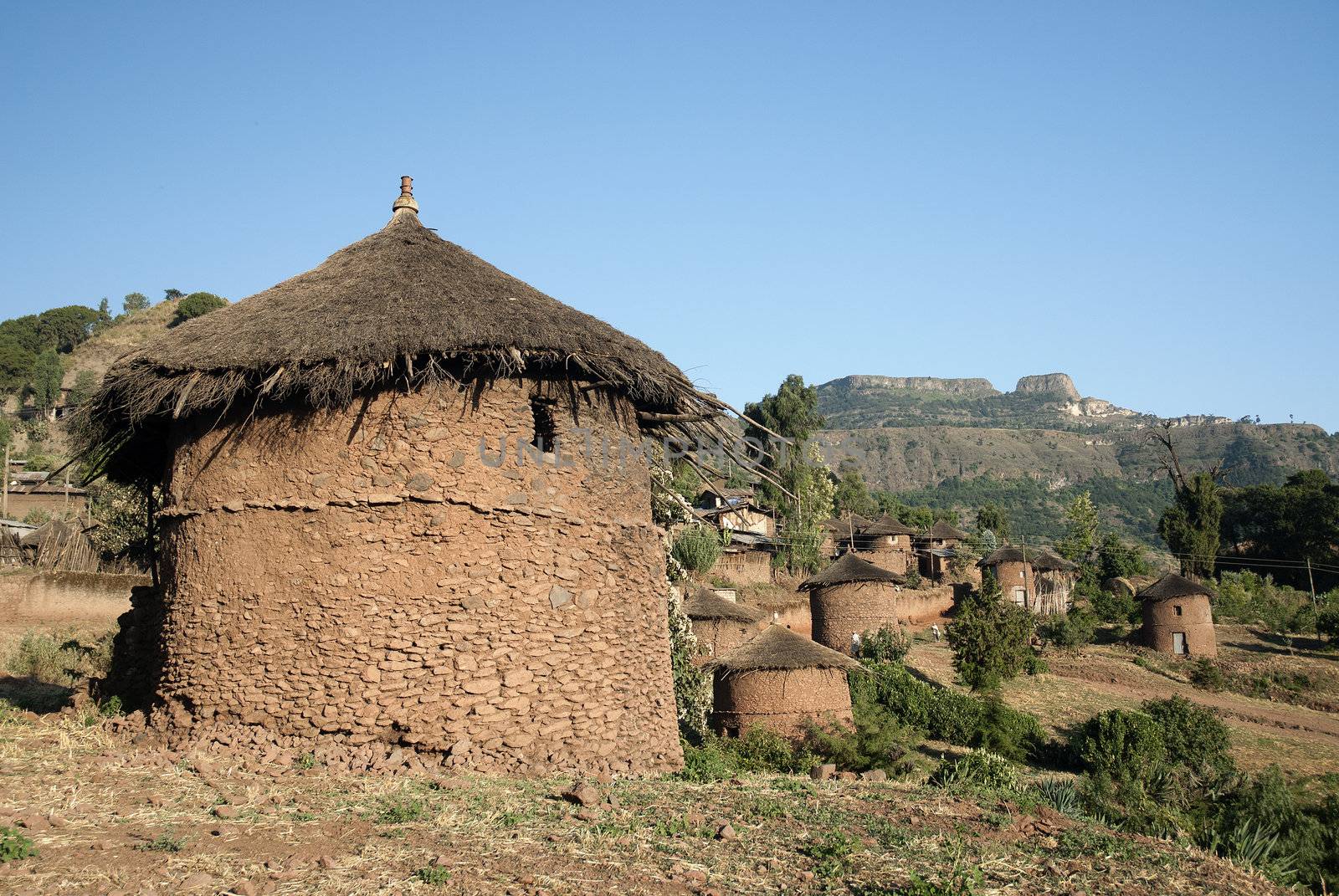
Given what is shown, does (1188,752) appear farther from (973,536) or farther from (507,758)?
(973,536)

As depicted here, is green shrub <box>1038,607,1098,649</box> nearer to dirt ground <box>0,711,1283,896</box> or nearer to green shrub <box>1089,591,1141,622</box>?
green shrub <box>1089,591,1141,622</box>

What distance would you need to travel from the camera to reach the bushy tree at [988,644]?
28938mm

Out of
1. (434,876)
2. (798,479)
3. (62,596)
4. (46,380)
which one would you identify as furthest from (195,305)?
(434,876)

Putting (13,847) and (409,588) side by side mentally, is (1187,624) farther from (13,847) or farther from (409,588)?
(13,847)

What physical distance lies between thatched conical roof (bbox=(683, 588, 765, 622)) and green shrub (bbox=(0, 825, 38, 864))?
16968 millimetres

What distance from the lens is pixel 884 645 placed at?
99.8ft

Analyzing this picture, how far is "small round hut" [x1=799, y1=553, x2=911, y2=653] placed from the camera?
1251 inches

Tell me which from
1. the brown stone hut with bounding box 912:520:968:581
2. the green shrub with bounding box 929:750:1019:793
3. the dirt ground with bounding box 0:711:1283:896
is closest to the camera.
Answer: the dirt ground with bounding box 0:711:1283:896

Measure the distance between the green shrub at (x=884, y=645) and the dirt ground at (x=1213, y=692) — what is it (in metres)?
1.27

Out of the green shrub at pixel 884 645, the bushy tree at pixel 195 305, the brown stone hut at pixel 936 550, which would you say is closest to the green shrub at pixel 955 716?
the green shrub at pixel 884 645

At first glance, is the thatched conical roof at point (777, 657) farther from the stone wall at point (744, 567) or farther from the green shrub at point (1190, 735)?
the stone wall at point (744, 567)

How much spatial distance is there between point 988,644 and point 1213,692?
8852 mm

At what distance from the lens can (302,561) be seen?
8.91 meters

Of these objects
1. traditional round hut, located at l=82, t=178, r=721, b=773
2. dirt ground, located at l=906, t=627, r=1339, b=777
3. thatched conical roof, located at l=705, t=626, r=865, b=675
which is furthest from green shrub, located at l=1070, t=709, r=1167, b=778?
traditional round hut, located at l=82, t=178, r=721, b=773
